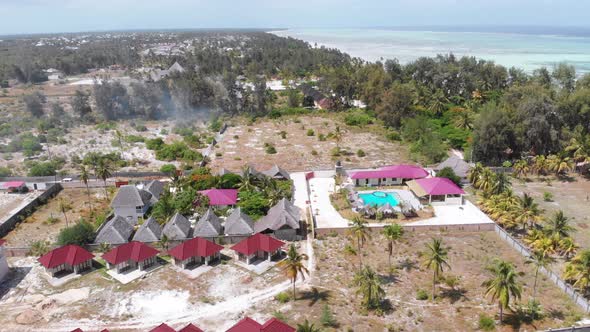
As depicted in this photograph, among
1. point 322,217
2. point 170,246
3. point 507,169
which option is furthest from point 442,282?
point 507,169

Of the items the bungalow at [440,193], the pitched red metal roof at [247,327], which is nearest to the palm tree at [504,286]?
the pitched red metal roof at [247,327]

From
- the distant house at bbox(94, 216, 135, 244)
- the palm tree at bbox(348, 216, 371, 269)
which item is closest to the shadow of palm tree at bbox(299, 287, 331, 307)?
the palm tree at bbox(348, 216, 371, 269)

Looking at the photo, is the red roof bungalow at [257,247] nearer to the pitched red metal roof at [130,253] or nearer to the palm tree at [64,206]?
the pitched red metal roof at [130,253]

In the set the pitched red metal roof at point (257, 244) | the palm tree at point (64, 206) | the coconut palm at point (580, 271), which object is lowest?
the palm tree at point (64, 206)

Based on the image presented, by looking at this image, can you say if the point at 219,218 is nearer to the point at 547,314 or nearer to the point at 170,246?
the point at 170,246

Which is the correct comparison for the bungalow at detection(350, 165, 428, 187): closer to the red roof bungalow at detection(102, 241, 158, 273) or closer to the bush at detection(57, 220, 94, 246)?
the red roof bungalow at detection(102, 241, 158, 273)

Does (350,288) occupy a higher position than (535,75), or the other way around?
(535,75)

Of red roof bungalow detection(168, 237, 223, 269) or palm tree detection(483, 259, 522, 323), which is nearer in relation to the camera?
palm tree detection(483, 259, 522, 323)
